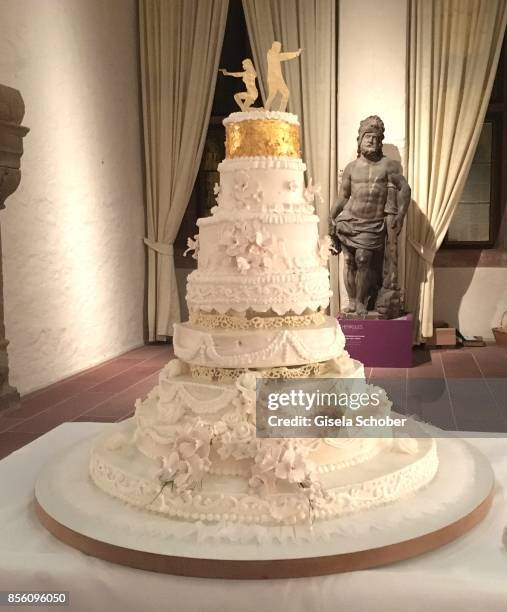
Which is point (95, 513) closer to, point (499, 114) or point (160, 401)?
point (160, 401)

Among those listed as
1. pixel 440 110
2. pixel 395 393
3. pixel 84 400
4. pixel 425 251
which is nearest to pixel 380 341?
pixel 395 393

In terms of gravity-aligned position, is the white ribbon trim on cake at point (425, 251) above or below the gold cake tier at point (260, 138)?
below

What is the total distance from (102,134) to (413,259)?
356 cm

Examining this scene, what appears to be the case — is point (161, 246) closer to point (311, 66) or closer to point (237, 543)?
point (311, 66)

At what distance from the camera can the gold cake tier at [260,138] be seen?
266 centimetres

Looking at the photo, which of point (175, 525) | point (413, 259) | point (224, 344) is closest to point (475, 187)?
point (413, 259)

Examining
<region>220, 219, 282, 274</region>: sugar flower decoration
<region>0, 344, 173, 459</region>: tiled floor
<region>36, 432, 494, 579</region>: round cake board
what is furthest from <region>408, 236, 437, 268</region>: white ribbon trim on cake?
<region>36, 432, 494, 579</region>: round cake board

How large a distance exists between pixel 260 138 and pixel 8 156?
9.51 ft

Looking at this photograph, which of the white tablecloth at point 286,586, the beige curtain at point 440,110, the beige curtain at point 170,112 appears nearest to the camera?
the white tablecloth at point 286,586

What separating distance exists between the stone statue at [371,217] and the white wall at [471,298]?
138cm

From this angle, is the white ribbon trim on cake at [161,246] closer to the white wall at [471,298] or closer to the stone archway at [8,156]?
the stone archway at [8,156]

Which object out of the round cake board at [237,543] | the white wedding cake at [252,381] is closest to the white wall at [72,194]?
the white wedding cake at [252,381]

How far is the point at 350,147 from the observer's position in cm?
734

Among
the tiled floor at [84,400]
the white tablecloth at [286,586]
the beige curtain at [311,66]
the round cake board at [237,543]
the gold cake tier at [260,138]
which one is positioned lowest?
the tiled floor at [84,400]
